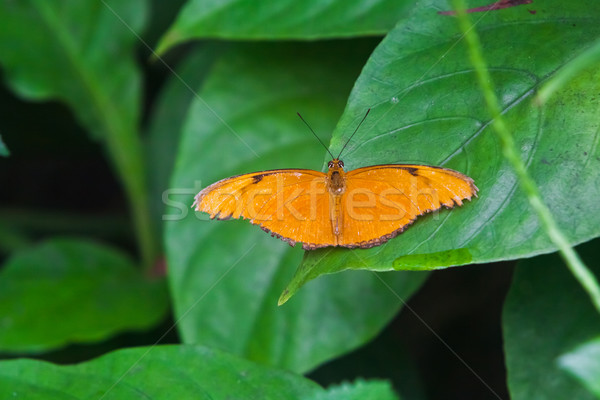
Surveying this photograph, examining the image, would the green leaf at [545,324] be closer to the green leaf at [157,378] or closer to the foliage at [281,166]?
the foliage at [281,166]

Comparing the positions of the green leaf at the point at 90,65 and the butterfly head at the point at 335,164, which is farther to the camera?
the green leaf at the point at 90,65

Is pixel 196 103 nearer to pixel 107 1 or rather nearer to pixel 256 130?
pixel 256 130

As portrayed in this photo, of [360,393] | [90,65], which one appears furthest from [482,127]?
[90,65]

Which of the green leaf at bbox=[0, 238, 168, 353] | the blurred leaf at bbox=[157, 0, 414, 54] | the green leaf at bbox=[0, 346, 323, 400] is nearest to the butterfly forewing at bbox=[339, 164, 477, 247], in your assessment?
the green leaf at bbox=[0, 346, 323, 400]

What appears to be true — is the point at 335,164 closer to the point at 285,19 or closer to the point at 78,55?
the point at 285,19

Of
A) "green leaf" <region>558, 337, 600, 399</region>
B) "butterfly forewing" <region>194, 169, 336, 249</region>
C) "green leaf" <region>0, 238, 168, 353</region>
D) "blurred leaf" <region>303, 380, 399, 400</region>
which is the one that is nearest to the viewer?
"green leaf" <region>558, 337, 600, 399</region>

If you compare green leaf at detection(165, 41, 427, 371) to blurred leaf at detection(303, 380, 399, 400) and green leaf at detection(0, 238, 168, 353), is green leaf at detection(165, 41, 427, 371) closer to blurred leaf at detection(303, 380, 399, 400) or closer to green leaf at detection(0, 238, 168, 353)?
green leaf at detection(0, 238, 168, 353)

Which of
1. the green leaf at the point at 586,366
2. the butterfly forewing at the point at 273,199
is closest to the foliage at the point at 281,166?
the green leaf at the point at 586,366

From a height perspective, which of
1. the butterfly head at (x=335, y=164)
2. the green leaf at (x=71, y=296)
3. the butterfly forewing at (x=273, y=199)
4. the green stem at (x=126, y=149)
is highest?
the green stem at (x=126, y=149)
